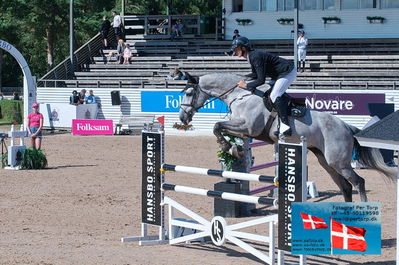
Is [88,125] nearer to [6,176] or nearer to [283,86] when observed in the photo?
[6,176]

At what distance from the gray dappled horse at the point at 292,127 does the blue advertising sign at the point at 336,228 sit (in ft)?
8.81

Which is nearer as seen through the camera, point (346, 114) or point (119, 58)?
point (346, 114)

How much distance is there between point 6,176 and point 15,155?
137cm

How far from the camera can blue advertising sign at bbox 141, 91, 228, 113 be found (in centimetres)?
2814

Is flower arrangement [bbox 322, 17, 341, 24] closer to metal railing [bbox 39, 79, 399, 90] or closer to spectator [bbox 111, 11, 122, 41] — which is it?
metal railing [bbox 39, 79, 399, 90]

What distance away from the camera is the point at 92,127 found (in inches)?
1126

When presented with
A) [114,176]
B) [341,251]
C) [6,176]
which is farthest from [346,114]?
[341,251]

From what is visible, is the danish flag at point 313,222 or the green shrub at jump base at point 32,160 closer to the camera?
the danish flag at point 313,222

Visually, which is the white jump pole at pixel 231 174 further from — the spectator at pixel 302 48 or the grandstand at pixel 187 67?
the spectator at pixel 302 48

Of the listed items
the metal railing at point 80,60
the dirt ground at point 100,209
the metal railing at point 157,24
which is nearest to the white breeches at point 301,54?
the metal railing at point 157,24

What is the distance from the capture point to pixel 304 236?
8344 millimetres

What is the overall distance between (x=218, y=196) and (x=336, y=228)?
2085mm

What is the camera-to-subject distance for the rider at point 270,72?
1073 centimetres

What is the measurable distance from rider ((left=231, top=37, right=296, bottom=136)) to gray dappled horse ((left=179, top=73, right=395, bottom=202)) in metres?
0.20
